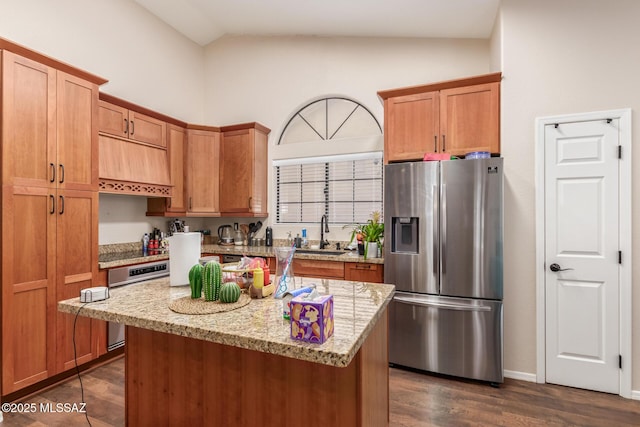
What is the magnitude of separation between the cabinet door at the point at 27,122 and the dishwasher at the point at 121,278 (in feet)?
3.10

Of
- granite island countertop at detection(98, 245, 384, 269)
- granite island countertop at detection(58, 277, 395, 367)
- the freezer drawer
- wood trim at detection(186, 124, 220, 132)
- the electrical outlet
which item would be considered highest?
wood trim at detection(186, 124, 220, 132)

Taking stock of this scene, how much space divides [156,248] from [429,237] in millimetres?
3066

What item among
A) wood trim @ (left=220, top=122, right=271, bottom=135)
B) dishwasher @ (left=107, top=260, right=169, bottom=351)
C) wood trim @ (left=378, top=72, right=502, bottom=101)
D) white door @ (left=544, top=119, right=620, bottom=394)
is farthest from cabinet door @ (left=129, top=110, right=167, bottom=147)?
white door @ (left=544, top=119, right=620, bottom=394)

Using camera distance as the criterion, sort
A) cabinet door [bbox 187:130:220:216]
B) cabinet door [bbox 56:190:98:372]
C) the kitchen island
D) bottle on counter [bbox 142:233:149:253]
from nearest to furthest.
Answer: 1. the kitchen island
2. cabinet door [bbox 56:190:98:372]
3. bottle on counter [bbox 142:233:149:253]
4. cabinet door [bbox 187:130:220:216]

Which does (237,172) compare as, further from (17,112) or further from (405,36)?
(405,36)

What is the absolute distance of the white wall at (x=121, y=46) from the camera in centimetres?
280

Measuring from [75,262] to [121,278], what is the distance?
0.42 metres

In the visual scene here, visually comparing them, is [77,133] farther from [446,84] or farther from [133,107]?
[446,84]

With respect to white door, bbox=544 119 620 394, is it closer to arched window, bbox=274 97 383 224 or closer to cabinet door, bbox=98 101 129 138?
arched window, bbox=274 97 383 224

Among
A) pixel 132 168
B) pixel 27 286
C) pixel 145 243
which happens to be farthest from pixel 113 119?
pixel 27 286

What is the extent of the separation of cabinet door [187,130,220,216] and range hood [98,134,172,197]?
31 cm

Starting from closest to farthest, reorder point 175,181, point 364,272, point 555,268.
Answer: point 555,268
point 364,272
point 175,181

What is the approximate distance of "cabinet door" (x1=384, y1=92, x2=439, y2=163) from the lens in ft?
9.43

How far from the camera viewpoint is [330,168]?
13.2ft
